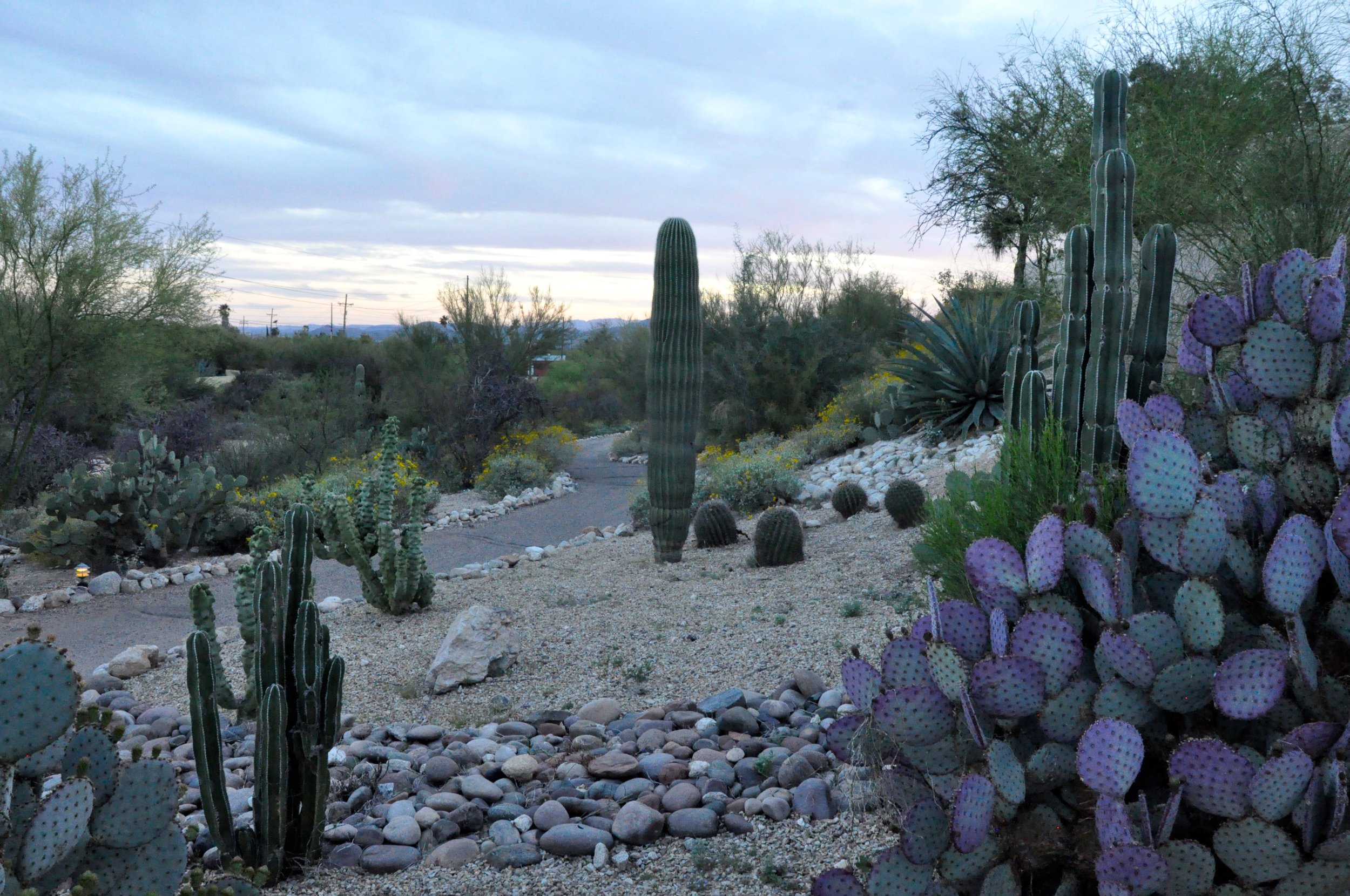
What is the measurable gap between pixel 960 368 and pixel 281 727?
9.50 meters

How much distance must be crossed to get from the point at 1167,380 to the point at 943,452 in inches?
108

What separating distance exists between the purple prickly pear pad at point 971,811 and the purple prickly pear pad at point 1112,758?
0.19 meters

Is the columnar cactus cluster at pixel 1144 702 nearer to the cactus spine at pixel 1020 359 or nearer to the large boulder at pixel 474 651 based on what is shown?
the large boulder at pixel 474 651

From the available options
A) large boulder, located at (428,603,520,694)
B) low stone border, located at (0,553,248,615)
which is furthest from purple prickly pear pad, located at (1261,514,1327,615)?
low stone border, located at (0,553,248,615)

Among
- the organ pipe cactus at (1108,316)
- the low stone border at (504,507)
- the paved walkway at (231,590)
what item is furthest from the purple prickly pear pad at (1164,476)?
the low stone border at (504,507)

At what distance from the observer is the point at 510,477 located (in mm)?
13672

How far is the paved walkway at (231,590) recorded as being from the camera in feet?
22.4

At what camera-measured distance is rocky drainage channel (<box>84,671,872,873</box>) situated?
311cm

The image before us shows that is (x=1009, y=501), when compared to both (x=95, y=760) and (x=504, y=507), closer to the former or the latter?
(x=95, y=760)

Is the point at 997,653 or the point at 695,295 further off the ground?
the point at 695,295

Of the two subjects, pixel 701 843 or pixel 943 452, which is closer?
pixel 701 843

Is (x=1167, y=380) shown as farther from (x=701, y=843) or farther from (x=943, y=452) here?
(x=701, y=843)

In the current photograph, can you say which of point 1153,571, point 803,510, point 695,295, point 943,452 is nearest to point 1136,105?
point 943,452

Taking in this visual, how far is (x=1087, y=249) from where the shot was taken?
5422 millimetres
